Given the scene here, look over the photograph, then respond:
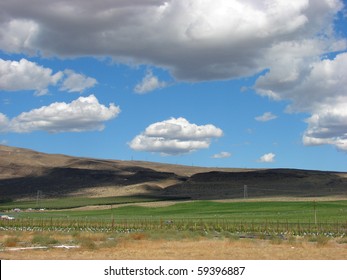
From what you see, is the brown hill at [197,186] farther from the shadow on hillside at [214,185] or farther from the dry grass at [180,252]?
the dry grass at [180,252]

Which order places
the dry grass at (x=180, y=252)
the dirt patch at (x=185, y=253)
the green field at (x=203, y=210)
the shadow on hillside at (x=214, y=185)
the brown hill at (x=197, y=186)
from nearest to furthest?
the dirt patch at (x=185, y=253) < the dry grass at (x=180, y=252) < the green field at (x=203, y=210) < the shadow on hillside at (x=214, y=185) < the brown hill at (x=197, y=186)

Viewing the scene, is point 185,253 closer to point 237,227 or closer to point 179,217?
point 237,227

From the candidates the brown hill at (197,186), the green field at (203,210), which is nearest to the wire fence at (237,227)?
the green field at (203,210)

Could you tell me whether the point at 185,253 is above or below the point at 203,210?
below

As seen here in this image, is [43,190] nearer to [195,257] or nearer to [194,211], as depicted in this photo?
[194,211]

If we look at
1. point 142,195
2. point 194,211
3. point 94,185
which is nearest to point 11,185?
point 94,185

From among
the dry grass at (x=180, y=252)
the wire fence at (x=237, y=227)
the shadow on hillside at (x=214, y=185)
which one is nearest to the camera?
the dry grass at (x=180, y=252)

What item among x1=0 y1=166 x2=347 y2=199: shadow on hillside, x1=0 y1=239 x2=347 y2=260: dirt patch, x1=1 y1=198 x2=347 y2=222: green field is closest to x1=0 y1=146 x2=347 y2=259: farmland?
x1=0 y1=239 x2=347 y2=260: dirt patch

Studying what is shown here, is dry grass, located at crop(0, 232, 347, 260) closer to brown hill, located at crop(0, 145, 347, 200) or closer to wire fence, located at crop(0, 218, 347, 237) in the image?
wire fence, located at crop(0, 218, 347, 237)

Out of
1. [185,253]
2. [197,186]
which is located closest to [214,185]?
[197,186]

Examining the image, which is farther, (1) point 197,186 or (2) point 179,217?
(1) point 197,186

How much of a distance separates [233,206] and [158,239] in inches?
2648

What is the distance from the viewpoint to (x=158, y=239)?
128 feet

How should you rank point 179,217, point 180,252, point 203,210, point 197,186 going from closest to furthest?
point 180,252 < point 179,217 < point 203,210 < point 197,186
